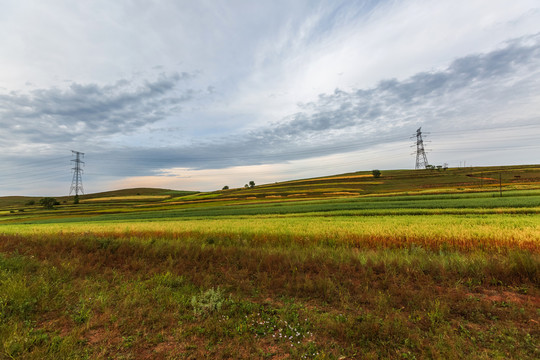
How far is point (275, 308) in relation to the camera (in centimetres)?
523

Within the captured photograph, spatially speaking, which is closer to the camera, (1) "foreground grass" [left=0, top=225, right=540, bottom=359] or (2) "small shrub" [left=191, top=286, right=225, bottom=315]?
(1) "foreground grass" [left=0, top=225, right=540, bottom=359]

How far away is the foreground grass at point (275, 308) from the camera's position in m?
3.84

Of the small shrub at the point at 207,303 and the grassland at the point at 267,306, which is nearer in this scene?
the grassland at the point at 267,306

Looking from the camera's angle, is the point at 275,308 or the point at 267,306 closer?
the point at 275,308

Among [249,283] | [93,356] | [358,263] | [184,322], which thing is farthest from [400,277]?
[93,356]

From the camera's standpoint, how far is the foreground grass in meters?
3.84

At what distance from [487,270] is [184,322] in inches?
329

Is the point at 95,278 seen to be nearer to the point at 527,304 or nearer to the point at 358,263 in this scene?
the point at 358,263

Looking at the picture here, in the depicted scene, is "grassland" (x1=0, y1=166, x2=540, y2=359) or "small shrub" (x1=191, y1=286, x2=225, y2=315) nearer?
"grassland" (x1=0, y1=166, x2=540, y2=359)

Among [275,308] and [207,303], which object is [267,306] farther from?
[207,303]

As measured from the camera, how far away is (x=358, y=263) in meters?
7.15

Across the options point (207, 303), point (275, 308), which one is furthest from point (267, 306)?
point (207, 303)

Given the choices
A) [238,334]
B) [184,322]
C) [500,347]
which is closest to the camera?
[500,347]

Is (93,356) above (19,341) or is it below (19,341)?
below
